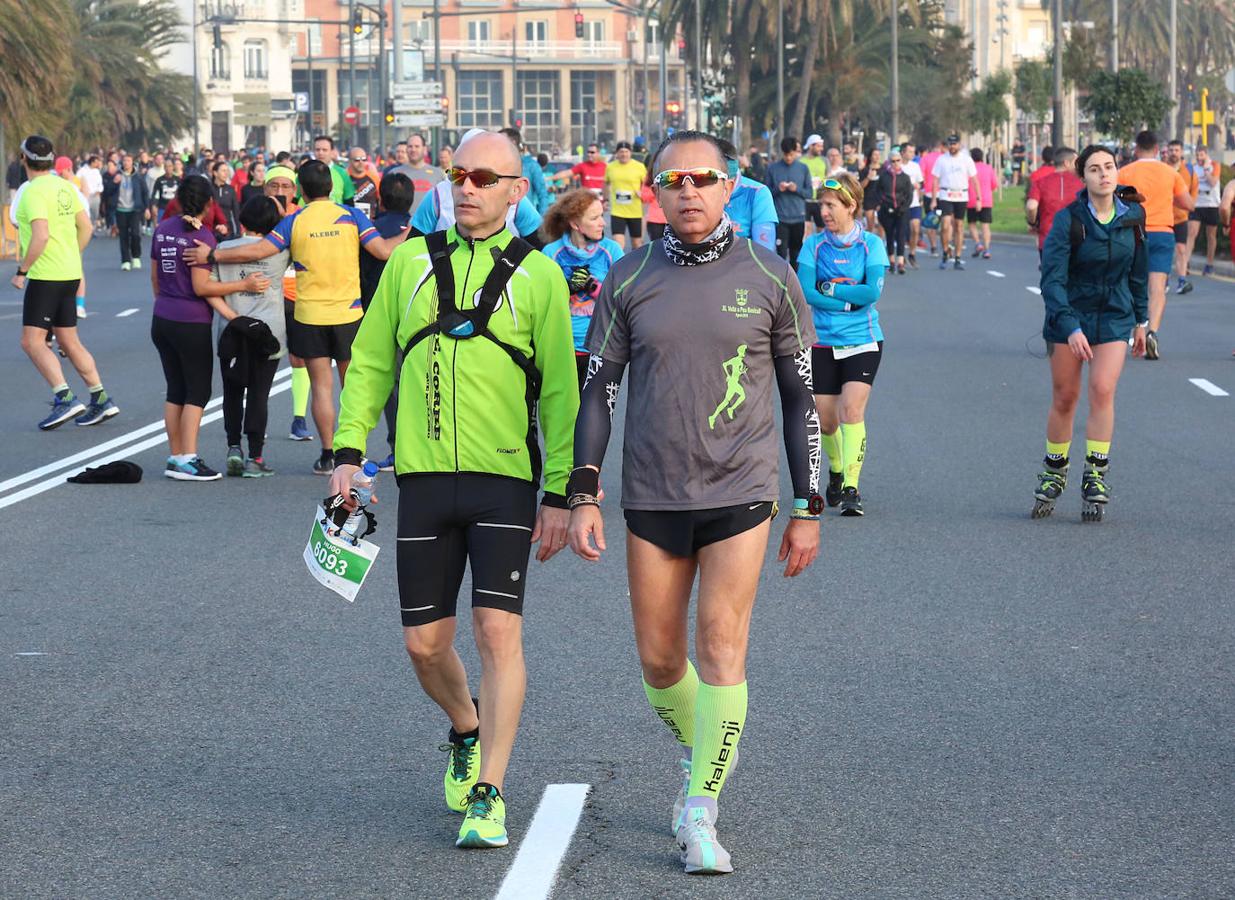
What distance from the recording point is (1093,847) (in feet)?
17.3

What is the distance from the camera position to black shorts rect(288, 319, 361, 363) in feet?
40.6

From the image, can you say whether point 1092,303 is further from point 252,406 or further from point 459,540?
point 459,540

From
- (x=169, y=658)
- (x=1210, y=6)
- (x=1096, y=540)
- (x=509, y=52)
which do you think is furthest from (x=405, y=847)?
(x=509, y=52)

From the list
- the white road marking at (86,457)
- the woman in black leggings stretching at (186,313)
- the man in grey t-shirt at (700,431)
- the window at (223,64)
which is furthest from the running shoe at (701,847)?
the window at (223,64)

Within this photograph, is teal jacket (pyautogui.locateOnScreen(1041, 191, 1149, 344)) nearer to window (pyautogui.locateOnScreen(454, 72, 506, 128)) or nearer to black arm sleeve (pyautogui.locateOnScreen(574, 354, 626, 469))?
black arm sleeve (pyautogui.locateOnScreen(574, 354, 626, 469))

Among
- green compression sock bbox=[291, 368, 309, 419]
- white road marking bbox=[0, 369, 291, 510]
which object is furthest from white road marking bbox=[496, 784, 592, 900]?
green compression sock bbox=[291, 368, 309, 419]

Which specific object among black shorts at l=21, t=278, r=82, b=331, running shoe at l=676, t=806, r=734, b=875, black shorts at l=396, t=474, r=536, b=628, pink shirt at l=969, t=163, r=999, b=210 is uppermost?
pink shirt at l=969, t=163, r=999, b=210

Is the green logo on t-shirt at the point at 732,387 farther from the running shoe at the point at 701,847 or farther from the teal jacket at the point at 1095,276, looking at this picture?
the teal jacket at the point at 1095,276

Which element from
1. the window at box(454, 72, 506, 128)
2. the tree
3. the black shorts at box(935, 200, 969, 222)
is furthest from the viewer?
the window at box(454, 72, 506, 128)

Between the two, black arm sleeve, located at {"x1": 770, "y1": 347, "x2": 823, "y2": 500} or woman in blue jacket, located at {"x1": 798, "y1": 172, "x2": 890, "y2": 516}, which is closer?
black arm sleeve, located at {"x1": 770, "y1": 347, "x2": 823, "y2": 500}

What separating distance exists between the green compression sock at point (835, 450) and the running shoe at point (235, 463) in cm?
364

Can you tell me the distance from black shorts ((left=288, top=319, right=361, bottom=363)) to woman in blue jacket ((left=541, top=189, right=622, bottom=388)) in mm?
2394

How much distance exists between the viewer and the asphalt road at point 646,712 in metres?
5.20

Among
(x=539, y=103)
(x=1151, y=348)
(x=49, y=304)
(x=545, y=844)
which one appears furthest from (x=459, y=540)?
(x=539, y=103)
